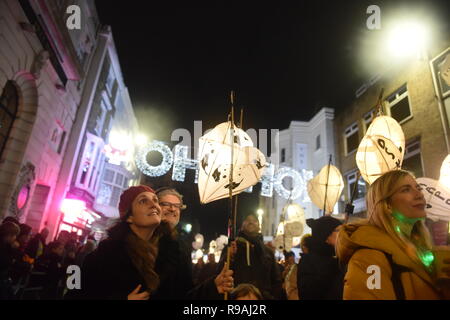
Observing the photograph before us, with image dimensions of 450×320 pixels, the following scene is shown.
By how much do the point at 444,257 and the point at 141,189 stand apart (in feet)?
9.09

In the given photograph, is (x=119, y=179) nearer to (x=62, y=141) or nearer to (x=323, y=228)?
(x=62, y=141)

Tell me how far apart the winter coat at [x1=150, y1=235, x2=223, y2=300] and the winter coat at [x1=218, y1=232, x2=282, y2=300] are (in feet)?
4.45

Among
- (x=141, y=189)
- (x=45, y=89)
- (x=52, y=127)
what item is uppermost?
(x=45, y=89)

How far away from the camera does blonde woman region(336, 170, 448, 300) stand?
180cm

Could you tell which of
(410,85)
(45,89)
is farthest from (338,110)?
(45,89)

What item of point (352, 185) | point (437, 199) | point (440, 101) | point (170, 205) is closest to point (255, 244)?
point (170, 205)

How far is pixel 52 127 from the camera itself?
13586 mm

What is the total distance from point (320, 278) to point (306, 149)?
2515 centimetres

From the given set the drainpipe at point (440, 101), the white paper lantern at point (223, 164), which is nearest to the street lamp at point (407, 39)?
the drainpipe at point (440, 101)

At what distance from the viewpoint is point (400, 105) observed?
1497cm

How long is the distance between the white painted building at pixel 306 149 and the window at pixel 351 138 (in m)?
1.54

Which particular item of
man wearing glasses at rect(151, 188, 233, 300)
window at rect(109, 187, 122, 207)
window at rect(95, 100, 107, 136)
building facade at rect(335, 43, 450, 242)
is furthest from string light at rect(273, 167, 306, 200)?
window at rect(109, 187, 122, 207)
